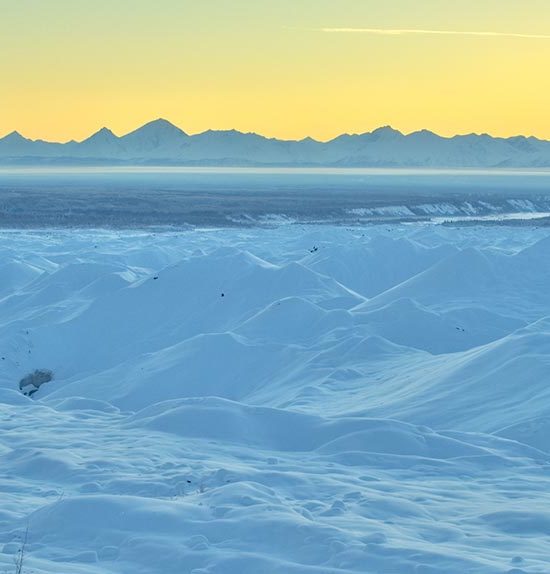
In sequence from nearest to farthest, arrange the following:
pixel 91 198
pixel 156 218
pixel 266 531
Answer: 1. pixel 266 531
2. pixel 156 218
3. pixel 91 198

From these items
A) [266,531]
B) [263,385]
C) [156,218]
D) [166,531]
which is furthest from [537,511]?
[156,218]

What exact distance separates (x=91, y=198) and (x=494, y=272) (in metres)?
54.1

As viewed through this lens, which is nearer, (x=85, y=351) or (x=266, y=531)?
(x=266, y=531)

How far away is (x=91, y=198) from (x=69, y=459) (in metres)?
64.9

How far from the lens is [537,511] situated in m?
7.68

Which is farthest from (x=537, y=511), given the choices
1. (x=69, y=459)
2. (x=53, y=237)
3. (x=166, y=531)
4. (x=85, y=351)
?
(x=53, y=237)

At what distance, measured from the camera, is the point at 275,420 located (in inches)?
434

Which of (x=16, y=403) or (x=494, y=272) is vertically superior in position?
(x=494, y=272)

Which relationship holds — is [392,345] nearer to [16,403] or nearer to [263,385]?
[263,385]

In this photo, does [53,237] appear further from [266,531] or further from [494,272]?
[266,531]

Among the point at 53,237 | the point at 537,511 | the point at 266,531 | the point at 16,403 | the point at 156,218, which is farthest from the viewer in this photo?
the point at 156,218

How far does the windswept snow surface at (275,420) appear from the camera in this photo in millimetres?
6828

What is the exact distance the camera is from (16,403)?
14438mm

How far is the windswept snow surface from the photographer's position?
683 centimetres
